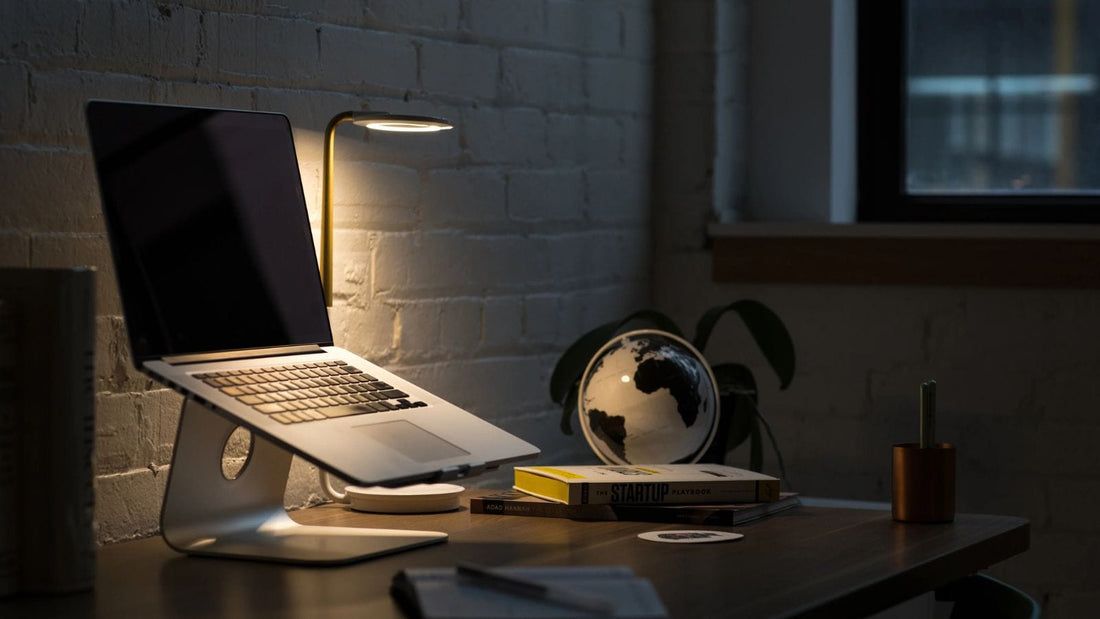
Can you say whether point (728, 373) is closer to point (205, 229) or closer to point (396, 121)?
point (396, 121)

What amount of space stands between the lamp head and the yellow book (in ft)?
1.38

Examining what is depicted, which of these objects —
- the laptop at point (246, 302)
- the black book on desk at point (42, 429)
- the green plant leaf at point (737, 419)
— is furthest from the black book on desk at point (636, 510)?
the black book on desk at point (42, 429)

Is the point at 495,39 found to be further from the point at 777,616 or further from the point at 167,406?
the point at 777,616

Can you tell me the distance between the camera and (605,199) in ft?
8.25

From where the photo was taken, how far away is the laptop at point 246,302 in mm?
1355

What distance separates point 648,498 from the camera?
5.36 ft

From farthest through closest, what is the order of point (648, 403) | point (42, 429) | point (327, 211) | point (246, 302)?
point (648, 403) → point (327, 211) → point (246, 302) → point (42, 429)

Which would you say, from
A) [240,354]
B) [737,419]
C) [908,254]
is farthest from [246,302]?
[908,254]

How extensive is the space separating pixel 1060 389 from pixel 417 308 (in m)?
1.10

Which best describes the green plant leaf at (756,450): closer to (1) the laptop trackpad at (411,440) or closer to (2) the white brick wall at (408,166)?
(2) the white brick wall at (408,166)

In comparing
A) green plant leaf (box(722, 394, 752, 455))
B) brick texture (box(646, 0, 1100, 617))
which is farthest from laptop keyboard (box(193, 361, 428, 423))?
brick texture (box(646, 0, 1100, 617))

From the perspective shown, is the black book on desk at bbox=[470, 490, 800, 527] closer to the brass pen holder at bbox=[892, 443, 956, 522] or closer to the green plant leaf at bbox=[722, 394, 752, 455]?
the brass pen holder at bbox=[892, 443, 956, 522]

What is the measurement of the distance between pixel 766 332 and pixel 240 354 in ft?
3.17

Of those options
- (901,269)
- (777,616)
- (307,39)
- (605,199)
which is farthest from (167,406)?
(901,269)
